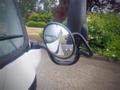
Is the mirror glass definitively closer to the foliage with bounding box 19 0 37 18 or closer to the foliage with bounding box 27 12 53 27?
the foliage with bounding box 19 0 37 18

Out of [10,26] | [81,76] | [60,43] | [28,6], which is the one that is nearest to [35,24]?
[28,6]

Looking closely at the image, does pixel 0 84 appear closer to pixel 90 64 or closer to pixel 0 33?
pixel 0 33

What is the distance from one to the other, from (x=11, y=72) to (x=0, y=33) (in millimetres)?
305

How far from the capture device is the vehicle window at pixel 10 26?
1.69 metres

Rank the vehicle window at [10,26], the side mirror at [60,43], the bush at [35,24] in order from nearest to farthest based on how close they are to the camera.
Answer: the vehicle window at [10,26] → the side mirror at [60,43] → the bush at [35,24]

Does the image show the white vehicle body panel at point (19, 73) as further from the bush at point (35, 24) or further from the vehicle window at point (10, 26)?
the bush at point (35, 24)

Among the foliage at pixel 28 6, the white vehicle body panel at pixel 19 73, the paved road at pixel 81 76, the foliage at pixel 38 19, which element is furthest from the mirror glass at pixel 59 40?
the foliage at pixel 38 19

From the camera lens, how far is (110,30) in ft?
38.9

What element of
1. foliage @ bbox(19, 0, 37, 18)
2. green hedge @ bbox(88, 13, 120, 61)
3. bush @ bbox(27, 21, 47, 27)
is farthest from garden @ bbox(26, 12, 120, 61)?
bush @ bbox(27, 21, 47, 27)

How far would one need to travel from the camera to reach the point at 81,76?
25.4 feet

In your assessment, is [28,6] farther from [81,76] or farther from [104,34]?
[81,76]

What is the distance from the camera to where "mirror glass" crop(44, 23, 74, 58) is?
1.87 meters

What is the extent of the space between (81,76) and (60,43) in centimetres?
592

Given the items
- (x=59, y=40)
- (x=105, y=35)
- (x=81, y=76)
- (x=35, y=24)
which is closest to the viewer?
(x=59, y=40)
